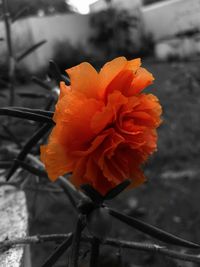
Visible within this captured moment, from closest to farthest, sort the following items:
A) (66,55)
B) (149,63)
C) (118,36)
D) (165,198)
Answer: (165,198) < (149,63) < (66,55) < (118,36)

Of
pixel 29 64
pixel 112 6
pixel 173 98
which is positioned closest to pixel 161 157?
pixel 173 98

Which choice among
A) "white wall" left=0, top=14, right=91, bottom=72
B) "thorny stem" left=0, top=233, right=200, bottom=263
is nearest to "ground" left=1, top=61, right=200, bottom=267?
"thorny stem" left=0, top=233, right=200, bottom=263

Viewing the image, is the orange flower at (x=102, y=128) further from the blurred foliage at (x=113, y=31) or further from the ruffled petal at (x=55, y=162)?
the blurred foliage at (x=113, y=31)

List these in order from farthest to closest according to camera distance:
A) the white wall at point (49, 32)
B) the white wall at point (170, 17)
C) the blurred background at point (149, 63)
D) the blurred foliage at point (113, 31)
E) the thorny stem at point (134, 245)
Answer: the blurred foliage at point (113, 31) → the white wall at point (170, 17) → the white wall at point (49, 32) → the blurred background at point (149, 63) → the thorny stem at point (134, 245)

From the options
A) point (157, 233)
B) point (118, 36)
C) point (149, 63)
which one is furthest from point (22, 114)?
point (118, 36)

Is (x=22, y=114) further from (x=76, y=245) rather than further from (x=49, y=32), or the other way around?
(x=49, y=32)

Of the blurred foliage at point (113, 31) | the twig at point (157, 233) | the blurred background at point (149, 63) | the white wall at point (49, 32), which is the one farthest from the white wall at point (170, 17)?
the twig at point (157, 233)

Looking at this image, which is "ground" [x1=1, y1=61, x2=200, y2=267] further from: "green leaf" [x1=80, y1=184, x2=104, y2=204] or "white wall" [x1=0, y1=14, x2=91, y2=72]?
"white wall" [x1=0, y1=14, x2=91, y2=72]

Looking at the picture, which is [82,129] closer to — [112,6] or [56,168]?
[56,168]
